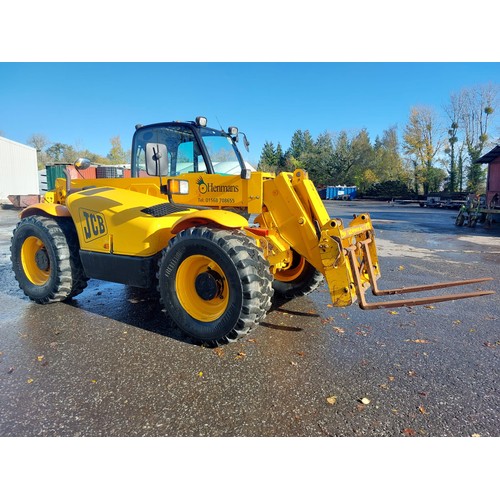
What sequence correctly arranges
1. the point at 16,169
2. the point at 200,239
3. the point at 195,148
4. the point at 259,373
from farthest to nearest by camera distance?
the point at 16,169, the point at 195,148, the point at 200,239, the point at 259,373

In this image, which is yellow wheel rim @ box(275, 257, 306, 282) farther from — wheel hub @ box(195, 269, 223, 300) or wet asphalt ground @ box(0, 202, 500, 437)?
wheel hub @ box(195, 269, 223, 300)

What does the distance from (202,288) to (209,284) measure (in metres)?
0.11

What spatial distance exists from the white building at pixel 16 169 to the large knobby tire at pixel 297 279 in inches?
1185

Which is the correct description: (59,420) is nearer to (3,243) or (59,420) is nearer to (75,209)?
(75,209)

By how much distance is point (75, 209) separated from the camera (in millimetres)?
5094

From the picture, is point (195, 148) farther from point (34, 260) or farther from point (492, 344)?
point (492, 344)

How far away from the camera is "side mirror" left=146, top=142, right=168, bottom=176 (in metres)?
4.09

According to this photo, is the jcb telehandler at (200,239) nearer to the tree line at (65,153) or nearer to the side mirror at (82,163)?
the side mirror at (82,163)

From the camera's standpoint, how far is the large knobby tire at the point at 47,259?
203 inches

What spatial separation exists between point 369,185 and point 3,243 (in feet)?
167

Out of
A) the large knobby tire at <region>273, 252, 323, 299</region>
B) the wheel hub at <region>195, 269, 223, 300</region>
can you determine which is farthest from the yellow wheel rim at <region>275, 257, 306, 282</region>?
the wheel hub at <region>195, 269, 223, 300</region>

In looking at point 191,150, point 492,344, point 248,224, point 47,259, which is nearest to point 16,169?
point 47,259

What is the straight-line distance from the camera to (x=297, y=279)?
17.6 ft

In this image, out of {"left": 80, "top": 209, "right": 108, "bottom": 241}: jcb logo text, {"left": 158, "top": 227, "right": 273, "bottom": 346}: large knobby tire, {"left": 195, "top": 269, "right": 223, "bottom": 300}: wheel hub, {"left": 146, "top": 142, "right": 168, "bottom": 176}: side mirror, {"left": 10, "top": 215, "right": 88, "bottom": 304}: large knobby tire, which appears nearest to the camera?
{"left": 158, "top": 227, "right": 273, "bottom": 346}: large knobby tire
